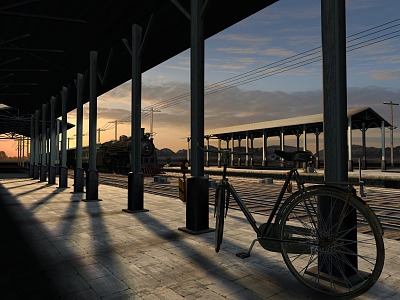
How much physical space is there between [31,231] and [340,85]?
589 cm

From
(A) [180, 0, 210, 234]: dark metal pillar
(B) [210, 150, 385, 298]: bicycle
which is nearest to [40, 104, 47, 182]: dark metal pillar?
(A) [180, 0, 210, 234]: dark metal pillar

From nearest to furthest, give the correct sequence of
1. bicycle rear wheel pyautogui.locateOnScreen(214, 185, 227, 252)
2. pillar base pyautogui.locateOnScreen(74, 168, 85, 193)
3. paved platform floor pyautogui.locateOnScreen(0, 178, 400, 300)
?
1. paved platform floor pyautogui.locateOnScreen(0, 178, 400, 300)
2. bicycle rear wheel pyautogui.locateOnScreen(214, 185, 227, 252)
3. pillar base pyautogui.locateOnScreen(74, 168, 85, 193)

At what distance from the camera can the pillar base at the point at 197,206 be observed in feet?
18.7

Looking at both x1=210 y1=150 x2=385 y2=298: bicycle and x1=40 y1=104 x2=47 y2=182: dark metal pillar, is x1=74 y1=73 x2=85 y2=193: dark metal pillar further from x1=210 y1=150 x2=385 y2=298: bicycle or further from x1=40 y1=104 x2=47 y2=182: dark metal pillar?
x1=210 y1=150 x2=385 y2=298: bicycle

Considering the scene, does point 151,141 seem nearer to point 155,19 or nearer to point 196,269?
point 155,19

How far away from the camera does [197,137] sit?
5852 millimetres

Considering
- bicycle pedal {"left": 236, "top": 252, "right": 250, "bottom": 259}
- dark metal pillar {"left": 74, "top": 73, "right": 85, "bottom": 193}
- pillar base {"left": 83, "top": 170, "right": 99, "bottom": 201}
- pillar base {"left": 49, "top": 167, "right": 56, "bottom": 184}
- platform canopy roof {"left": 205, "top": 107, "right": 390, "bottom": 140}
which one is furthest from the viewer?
platform canopy roof {"left": 205, "top": 107, "right": 390, "bottom": 140}

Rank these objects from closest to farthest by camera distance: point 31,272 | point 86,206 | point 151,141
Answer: point 31,272
point 86,206
point 151,141

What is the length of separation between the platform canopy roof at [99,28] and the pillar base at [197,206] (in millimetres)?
3197

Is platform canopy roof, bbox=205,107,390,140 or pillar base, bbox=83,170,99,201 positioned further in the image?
platform canopy roof, bbox=205,107,390,140

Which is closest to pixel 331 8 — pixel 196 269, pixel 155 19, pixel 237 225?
pixel 196 269

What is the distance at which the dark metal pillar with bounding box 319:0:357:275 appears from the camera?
337 cm

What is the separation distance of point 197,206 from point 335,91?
3.25m

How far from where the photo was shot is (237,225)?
627 centimetres
